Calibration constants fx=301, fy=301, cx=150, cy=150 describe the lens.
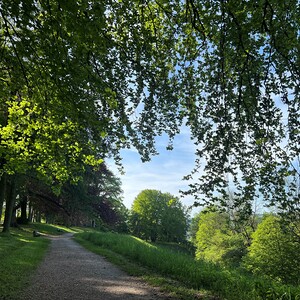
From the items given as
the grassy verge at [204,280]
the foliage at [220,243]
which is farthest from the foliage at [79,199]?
the grassy verge at [204,280]

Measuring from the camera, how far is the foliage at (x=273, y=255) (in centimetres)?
2378

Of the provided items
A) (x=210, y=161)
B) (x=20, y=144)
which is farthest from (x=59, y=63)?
(x=20, y=144)

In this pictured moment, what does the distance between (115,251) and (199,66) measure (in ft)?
34.7

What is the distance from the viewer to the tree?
67.1 meters

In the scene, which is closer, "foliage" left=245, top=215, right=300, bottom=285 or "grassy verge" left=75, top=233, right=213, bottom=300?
"grassy verge" left=75, top=233, right=213, bottom=300

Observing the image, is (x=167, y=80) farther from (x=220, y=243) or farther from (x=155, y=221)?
(x=155, y=221)

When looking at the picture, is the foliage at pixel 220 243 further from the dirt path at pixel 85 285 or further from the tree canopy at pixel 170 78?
the tree canopy at pixel 170 78

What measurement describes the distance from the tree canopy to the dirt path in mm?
2693

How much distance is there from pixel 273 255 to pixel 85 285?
22.2 m

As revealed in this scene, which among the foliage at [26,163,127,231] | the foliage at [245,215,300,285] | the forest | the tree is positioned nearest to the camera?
the forest

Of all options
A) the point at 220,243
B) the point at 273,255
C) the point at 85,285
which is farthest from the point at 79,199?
the point at 220,243

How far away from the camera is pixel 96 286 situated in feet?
23.8

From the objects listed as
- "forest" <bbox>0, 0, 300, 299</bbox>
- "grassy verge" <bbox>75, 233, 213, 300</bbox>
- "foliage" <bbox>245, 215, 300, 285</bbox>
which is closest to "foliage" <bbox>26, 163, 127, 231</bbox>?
"grassy verge" <bbox>75, 233, 213, 300</bbox>

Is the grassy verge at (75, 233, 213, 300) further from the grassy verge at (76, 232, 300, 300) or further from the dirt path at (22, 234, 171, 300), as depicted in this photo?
the dirt path at (22, 234, 171, 300)
